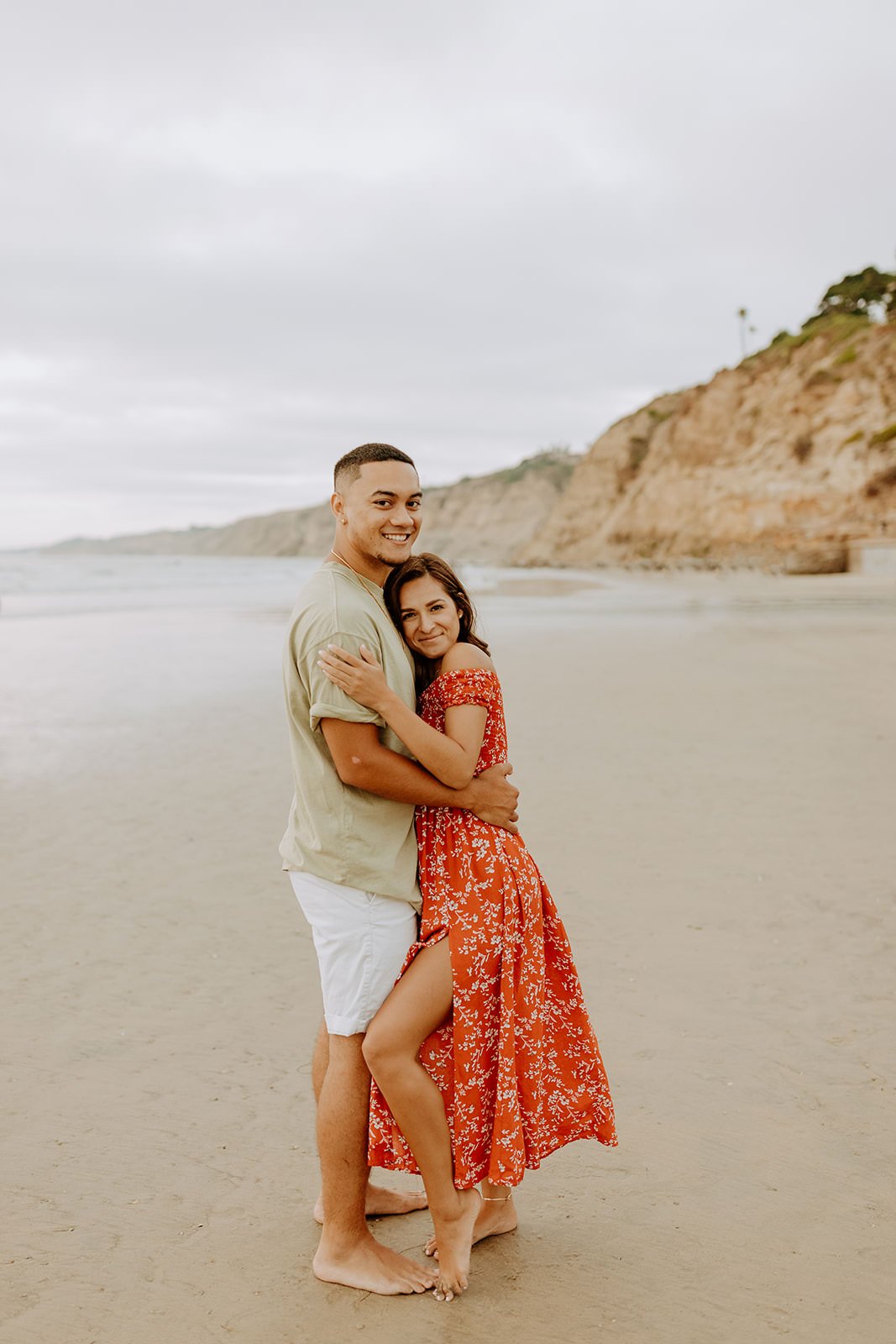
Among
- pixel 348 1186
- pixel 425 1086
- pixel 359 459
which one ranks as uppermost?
pixel 359 459

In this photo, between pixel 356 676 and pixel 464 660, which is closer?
pixel 356 676

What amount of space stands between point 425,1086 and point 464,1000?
227mm

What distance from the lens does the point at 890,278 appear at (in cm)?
5100

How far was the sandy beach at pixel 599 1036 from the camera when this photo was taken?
105 inches

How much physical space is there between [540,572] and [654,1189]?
50.8 metres

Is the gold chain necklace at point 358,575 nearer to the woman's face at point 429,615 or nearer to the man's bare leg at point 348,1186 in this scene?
the woman's face at point 429,615

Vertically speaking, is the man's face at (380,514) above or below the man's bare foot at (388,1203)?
above

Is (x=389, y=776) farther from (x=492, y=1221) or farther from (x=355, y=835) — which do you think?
(x=492, y=1221)

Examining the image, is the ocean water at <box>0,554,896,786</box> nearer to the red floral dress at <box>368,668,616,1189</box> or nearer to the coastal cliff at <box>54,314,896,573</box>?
the coastal cliff at <box>54,314,896,573</box>

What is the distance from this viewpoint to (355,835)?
2.69 metres

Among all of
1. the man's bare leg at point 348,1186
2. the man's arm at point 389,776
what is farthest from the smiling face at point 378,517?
the man's bare leg at point 348,1186

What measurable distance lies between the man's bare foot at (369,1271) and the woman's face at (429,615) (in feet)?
5.04

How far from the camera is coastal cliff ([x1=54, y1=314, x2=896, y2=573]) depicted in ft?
121

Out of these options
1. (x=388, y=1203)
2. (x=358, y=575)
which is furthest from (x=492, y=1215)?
(x=358, y=575)
